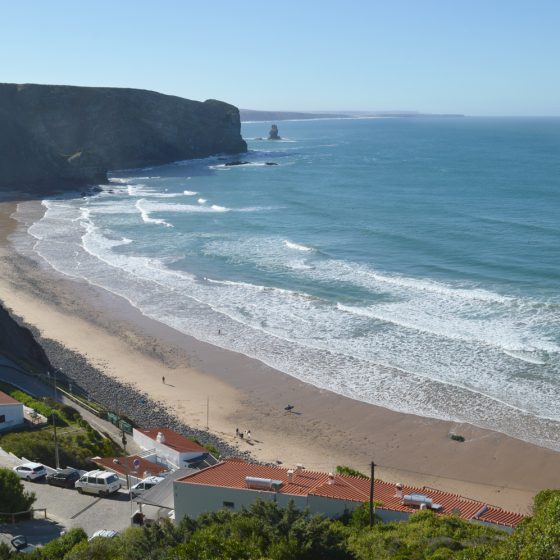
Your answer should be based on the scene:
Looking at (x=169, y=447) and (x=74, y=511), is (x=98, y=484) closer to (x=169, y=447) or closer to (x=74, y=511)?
(x=74, y=511)

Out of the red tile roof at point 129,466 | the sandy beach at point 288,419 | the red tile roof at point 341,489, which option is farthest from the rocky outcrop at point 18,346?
the red tile roof at point 341,489

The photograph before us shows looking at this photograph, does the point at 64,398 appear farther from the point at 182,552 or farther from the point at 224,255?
the point at 224,255

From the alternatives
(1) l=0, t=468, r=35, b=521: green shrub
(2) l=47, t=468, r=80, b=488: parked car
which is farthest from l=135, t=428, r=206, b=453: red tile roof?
(1) l=0, t=468, r=35, b=521: green shrub

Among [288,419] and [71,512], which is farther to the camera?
[288,419]

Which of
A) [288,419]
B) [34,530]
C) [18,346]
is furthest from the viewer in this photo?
[18,346]

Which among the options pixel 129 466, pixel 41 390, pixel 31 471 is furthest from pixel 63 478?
pixel 41 390

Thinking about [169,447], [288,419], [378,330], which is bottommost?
[288,419]

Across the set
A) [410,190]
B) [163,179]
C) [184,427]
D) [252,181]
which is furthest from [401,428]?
[163,179]
